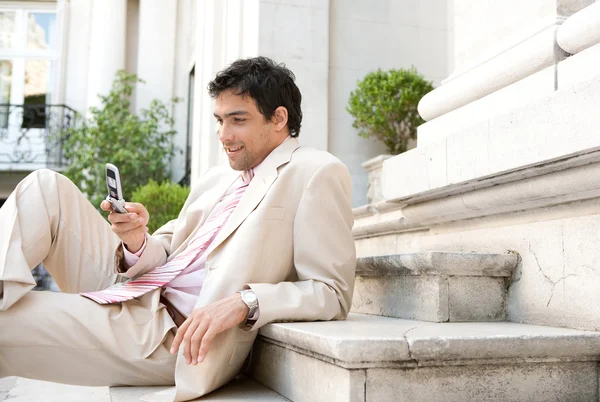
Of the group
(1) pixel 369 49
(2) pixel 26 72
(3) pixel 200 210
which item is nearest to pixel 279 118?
(3) pixel 200 210

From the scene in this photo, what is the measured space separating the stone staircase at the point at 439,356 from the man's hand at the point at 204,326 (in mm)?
158

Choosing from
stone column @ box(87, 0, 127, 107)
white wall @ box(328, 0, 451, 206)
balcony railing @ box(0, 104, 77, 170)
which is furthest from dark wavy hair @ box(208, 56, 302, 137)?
balcony railing @ box(0, 104, 77, 170)

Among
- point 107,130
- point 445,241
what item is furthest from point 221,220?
point 107,130

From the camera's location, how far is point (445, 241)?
297 cm

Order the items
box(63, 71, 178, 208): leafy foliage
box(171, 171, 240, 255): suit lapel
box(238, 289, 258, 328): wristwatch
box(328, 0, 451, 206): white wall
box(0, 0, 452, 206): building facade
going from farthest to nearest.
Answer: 1. box(63, 71, 178, 208): leafy foliage
2. box(328, 0, 451, 206): white wall
3. box(0, 0, 452, 206): building facade
4. box(171, 171, 240, 255): suit lapel
5. box(238, 289, 258, 328): wristwatch

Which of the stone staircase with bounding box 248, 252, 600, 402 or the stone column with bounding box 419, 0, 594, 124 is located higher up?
the stone column with bounding box 419, 0, 594, 124

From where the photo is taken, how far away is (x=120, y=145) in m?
12.1

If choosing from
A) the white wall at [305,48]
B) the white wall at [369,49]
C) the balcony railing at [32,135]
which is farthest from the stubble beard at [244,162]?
the balcony railing at [32,135]

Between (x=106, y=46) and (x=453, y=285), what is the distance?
12.2 m

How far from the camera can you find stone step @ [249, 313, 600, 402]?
166 cm

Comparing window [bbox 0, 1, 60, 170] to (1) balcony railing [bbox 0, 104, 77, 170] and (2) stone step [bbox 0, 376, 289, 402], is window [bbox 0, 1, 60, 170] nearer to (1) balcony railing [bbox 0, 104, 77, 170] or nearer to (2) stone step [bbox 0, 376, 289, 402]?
(1) balcony railing [bbox 0, 104, 77, 170]

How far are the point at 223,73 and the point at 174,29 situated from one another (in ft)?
38.3

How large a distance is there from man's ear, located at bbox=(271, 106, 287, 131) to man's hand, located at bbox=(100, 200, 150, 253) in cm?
63

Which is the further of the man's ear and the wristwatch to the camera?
the man's ear
